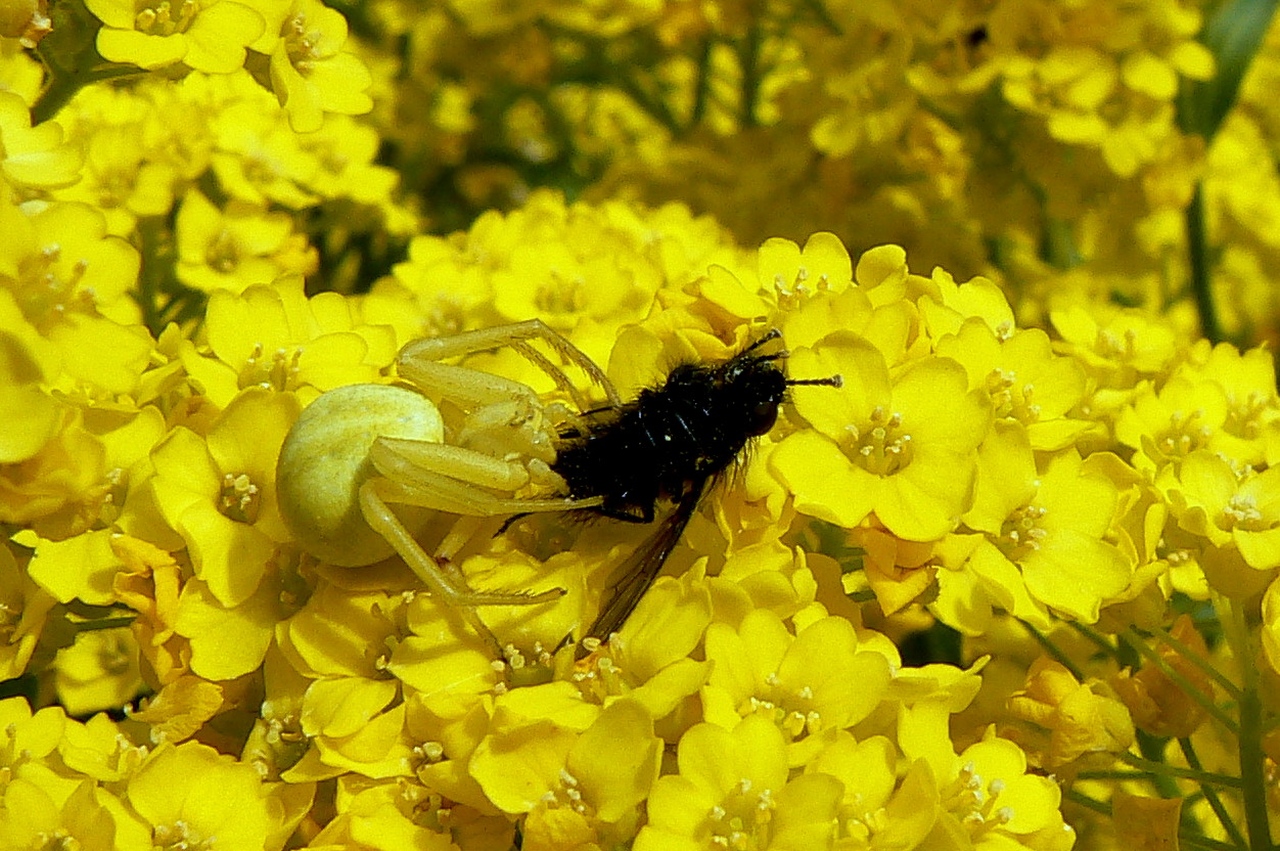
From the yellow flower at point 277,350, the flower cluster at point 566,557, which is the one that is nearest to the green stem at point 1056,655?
the flower cluster at point 566,557

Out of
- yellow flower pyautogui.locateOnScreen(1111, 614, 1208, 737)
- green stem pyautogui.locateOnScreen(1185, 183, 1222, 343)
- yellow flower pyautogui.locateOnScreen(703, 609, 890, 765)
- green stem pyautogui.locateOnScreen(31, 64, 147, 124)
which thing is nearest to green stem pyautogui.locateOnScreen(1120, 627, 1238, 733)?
yellow flower pyautogui.locateOnScreen(1111, 614, 1208, 737)

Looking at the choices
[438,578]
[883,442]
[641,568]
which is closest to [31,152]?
[438,578]

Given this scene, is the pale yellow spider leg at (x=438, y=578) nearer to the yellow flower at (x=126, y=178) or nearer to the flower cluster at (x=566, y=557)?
the flower cluster at (x=566, y=557)

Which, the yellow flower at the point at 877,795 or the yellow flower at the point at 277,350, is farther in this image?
the yellow flower at the point at 277,350

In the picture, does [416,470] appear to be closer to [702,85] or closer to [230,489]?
[230,489]

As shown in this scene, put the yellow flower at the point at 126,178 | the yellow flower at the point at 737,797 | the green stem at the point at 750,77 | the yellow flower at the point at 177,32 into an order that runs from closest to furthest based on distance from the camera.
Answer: the yellow flower at the point at 737,797, the yellow flower at the point at 177,32, the yellow flower at the point at 126,178, the green stem at the point at 750,77

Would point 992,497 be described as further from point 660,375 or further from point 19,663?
point 19,663

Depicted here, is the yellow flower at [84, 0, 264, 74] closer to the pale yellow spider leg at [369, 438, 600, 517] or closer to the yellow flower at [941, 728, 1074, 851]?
the pale yellow spider leg at [369, 438, 600, 517]
